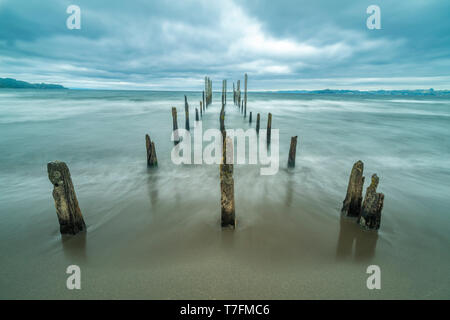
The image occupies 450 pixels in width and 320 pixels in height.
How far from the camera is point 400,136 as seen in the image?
56.6ft

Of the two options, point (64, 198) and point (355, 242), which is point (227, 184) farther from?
point (64, 198)

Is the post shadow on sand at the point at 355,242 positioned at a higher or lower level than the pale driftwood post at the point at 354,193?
lower

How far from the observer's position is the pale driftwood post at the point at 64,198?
3914 millimetres

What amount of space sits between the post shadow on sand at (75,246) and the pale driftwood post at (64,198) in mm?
121

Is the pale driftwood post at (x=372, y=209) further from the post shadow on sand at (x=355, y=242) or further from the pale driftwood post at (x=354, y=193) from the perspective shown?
the pale driftwood post at (x=354, y=193)

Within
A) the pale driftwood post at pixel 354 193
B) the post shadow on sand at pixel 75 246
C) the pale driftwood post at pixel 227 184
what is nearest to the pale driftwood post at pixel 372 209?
the pale driftwood post at pixel 354 193

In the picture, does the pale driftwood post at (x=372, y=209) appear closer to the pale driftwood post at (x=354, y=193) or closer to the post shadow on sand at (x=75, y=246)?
the pale driftwood post at (x=354, y=193)

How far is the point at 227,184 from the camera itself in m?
4.48

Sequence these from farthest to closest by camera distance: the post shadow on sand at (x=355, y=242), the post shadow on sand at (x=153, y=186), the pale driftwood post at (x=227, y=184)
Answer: the post shadow on sand at (x=153, y=186)
the pale driftwood post at (x=227, y=184)
the post shadow on sand at (x=355, y=242)

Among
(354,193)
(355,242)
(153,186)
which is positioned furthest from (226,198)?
(153,186)
